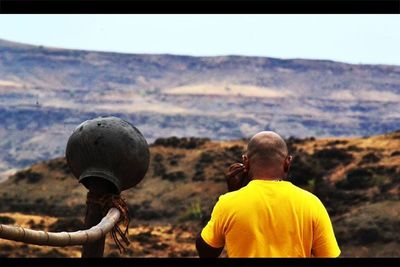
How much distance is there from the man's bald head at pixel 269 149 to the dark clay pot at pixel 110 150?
61 centimetres

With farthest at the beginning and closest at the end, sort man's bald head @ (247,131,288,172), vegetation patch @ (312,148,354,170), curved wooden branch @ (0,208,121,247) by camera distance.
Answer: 1. vegetation patch @ (312,148,354,170)
2. man's bald head @ (247,131,288,172)
3. curved wooden branch @ (0,208,121,247)

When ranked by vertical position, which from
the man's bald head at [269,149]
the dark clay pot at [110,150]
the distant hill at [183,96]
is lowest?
A: the distant hill at [183,96]

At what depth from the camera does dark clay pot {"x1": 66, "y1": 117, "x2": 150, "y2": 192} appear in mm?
3691

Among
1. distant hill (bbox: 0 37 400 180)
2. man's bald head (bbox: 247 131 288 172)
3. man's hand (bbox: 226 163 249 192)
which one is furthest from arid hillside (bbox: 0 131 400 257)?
distant hill (bbox: 0 37 400 180)

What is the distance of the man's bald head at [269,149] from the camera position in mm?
3232

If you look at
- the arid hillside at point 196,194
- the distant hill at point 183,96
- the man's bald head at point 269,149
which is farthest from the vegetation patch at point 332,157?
the distant hill at point 183,96

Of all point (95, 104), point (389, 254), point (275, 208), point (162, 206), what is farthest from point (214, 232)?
point (95, 104)

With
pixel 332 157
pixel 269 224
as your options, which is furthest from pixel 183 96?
pixel 269 224

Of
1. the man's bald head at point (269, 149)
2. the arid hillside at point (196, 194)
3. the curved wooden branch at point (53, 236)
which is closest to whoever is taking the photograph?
the curved wooden branch at point (53, 236)

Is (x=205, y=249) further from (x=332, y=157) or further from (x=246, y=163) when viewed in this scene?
(x=332, y=157)

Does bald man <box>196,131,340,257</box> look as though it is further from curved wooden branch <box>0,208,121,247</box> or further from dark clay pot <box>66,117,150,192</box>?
dark clay pot <box>66,117,150,192</box>

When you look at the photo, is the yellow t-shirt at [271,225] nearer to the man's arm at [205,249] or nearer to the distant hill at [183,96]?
the man's arm at [205,249]

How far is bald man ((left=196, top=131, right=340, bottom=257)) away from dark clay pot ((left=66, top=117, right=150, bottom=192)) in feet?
2.05

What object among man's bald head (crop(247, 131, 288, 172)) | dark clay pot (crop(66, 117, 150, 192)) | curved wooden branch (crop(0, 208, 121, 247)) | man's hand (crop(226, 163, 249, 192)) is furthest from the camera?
dark clay pot (crop(66, 117, 150, 192))
